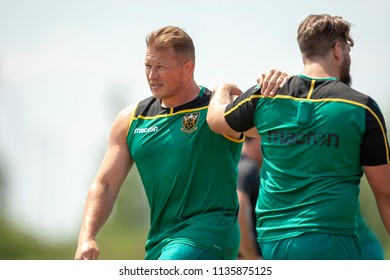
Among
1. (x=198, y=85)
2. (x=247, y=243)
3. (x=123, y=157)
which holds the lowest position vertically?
(x=247, y=243)

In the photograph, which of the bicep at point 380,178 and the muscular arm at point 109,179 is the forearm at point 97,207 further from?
the bicep at point 380,178

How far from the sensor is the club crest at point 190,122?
7371 millimetres

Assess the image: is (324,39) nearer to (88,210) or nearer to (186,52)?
(186,52)

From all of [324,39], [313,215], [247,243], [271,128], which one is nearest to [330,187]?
[313,215]

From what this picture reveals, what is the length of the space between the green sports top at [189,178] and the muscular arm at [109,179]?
0.40 feet

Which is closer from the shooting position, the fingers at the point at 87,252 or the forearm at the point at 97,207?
the fingers at the point at 87,252

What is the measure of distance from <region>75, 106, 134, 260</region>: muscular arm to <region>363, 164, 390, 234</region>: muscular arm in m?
2.43

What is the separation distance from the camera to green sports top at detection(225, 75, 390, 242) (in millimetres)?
6078

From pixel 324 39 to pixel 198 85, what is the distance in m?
1.68

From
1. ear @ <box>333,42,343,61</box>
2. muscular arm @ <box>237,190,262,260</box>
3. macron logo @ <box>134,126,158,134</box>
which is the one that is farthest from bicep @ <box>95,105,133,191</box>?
ear @ <box>333,42,343,61</box>

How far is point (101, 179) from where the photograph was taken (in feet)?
24.8

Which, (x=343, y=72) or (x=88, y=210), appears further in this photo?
(x=88, y=210)

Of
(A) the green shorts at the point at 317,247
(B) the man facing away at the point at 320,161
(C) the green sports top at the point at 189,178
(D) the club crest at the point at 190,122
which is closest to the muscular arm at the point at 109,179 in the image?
(C) the green sports top at the point at 189,178

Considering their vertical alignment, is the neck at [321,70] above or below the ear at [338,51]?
below
